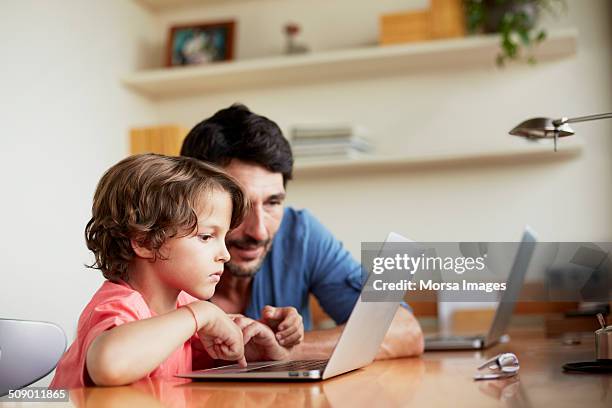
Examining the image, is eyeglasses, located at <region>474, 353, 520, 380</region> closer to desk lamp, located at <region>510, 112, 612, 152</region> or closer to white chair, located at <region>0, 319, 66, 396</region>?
desk lamp, located at <region>510, 112, 612, 152</region>

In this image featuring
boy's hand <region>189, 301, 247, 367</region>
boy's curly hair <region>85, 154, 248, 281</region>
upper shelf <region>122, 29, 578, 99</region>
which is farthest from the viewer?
upper shelf <region>122, 29, 578, 99</region>

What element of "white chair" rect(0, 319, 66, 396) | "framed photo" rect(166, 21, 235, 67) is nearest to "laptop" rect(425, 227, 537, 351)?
"white chair" rect(0, 319, 66, 396)

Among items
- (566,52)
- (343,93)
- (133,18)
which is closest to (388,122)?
(343,93)

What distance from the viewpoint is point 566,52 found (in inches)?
127

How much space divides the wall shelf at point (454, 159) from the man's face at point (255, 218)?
1.33 metres

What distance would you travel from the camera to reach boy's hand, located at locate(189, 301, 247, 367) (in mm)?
1145

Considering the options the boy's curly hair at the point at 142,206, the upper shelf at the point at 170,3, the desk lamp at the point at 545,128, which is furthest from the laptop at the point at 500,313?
the upper shelf at the point at 170,3

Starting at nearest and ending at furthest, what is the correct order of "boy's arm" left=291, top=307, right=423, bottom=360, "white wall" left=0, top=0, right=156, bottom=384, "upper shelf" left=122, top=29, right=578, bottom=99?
"boy's arm" left=291, top=307, right=423, bottom=360, "white wall" left=0, top=0, right=156, bottom=384, "upper shelf" left=122, top=29, right=578, bottom=99

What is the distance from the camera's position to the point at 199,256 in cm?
131

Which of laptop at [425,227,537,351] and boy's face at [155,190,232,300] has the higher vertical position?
boy's face at [155,190,232,300]

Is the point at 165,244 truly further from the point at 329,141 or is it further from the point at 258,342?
the point at 329,141

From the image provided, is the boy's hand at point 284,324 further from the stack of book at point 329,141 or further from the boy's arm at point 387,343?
the stack of book at point 329,141

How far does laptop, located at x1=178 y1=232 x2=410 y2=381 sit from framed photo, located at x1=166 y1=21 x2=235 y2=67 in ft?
7.84

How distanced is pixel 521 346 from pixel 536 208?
145 cm
